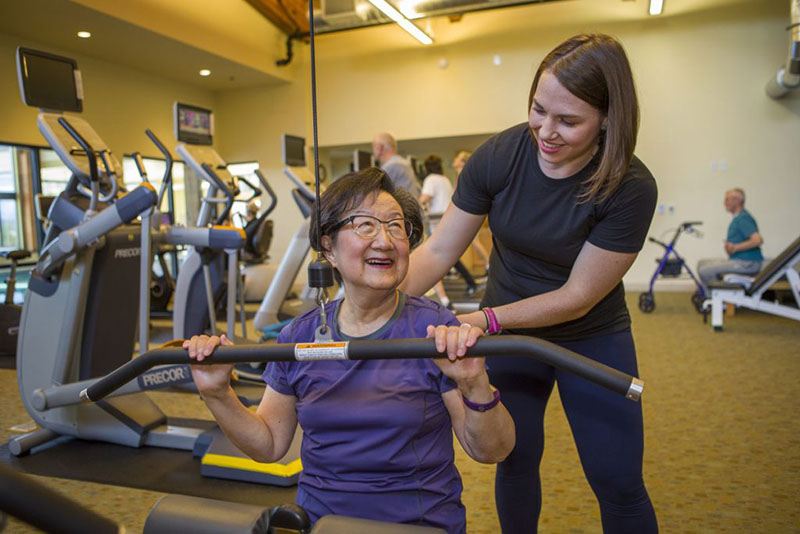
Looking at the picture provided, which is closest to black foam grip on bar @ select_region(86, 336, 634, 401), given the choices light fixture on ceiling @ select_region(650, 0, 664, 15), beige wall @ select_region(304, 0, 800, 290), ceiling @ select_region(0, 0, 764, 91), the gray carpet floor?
the gray carpet floor

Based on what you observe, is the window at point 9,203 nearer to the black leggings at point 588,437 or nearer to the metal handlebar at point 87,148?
the metal handlebar at point 87,148

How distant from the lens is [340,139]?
984 cm

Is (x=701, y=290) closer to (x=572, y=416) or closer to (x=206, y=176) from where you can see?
(x=206, y=176)

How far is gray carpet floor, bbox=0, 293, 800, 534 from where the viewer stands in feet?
7.21

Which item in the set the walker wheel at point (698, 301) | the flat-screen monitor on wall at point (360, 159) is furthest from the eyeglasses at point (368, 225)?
the walker wheel at point (698, 301)

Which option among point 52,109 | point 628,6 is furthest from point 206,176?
point 628,6

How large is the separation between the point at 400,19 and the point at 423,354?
6755 mm

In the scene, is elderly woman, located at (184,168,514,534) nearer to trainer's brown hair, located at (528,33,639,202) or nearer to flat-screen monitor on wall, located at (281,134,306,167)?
trainer's brown hair, located at (528,33,639,202)

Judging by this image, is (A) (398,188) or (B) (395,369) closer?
(B) (395,369)

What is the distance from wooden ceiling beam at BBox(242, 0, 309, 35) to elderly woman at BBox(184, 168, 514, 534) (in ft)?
28.5

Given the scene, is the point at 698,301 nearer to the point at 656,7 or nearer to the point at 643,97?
the point at 643,97

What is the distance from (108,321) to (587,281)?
252cm

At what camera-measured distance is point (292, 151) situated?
18.9 feet

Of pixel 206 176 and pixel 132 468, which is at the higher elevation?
pixel 206 176
